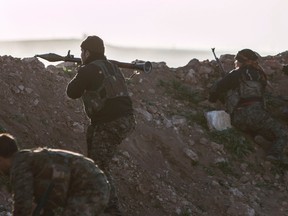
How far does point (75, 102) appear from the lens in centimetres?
946

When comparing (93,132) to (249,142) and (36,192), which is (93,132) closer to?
(36,192)

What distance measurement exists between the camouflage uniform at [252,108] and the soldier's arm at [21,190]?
20.0 feet

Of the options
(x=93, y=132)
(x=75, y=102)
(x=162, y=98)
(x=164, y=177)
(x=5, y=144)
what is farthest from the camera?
(x=162, y=98)

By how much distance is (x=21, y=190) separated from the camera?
4.53 m

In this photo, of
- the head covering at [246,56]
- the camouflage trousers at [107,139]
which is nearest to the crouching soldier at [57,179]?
the camouflage trousers at [107,139]

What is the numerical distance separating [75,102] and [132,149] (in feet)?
4.29

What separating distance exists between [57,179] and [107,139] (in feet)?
5.81

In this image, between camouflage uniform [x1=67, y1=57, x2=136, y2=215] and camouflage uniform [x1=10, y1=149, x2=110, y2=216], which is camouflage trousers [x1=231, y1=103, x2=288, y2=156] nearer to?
camouflage uniform [x1=67, y1=57, x2=136, y2=215]

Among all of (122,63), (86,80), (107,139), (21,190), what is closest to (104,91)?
(86,80)

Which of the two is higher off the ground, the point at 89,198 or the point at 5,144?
the point at 5,144

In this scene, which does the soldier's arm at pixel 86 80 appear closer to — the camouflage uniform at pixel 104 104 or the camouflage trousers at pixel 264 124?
the camouflage uniform at pixel 104 104

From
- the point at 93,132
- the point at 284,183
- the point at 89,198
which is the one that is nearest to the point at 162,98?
the point at 284,183

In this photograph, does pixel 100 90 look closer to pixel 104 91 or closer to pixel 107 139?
pixel 104 91

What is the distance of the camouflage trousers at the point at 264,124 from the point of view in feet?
32.3
